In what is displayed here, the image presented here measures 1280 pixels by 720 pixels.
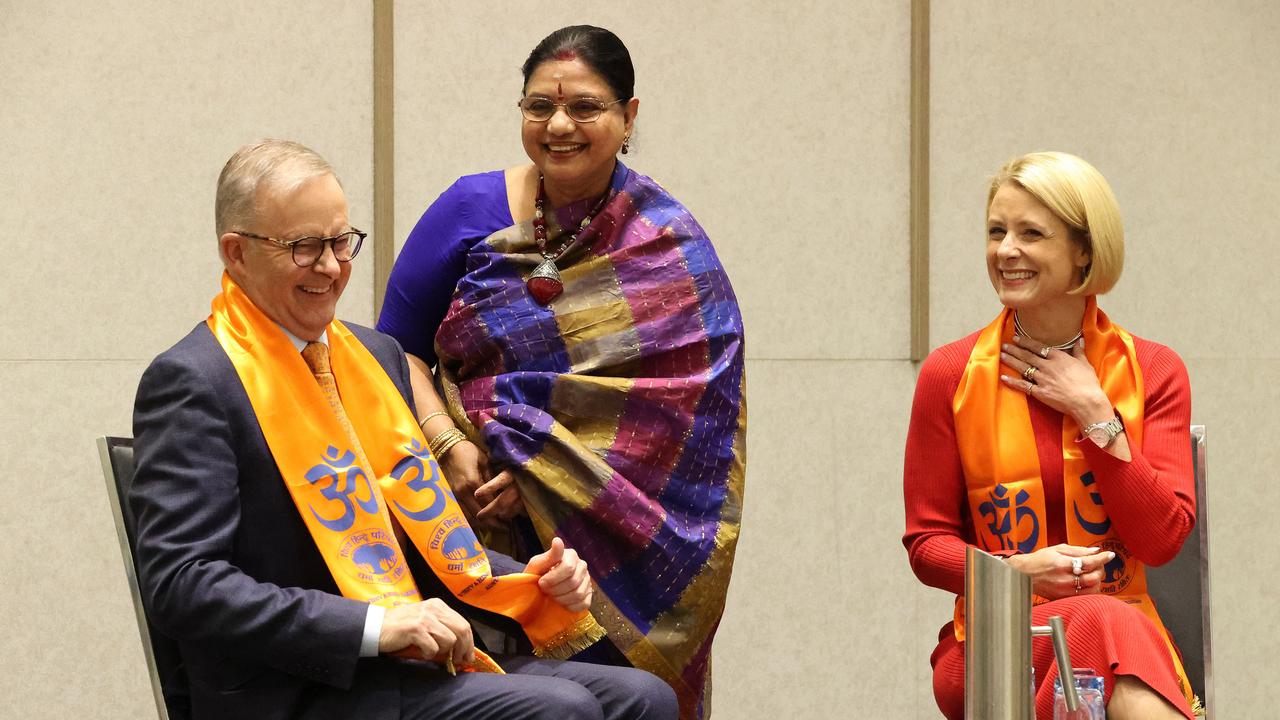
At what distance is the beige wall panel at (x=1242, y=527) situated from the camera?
4.10 m

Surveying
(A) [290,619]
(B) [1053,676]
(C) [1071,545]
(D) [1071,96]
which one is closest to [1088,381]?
(C) [1071,545]

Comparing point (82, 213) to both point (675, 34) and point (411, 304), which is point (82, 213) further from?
point (675, 34)

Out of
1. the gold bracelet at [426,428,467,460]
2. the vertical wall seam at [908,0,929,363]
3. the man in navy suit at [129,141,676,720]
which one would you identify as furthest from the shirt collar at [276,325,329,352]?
the vertical wall seam at [908,0,929,363]

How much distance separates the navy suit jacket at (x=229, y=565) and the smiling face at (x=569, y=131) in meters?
0.78

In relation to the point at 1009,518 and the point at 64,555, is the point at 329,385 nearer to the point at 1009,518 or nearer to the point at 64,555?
the point at 1009,518

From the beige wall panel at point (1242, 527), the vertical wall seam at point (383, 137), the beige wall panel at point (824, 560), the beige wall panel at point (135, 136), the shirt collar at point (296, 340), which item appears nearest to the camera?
the shirt collar at point (296, 340)

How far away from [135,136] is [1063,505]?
2131 mm

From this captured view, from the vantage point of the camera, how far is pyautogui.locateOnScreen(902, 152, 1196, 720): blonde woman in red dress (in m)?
2.25

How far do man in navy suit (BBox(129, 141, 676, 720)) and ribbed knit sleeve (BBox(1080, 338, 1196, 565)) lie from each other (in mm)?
808

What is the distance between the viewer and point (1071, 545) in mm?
2266

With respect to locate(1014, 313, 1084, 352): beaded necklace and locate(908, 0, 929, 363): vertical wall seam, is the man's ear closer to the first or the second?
locate(1014, 313, 1084, 352): beaded necklace

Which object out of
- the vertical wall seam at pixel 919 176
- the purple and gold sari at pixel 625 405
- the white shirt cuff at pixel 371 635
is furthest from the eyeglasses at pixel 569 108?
the vertical wall seam at pixel 919 176

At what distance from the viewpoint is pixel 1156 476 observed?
2248 millimetres

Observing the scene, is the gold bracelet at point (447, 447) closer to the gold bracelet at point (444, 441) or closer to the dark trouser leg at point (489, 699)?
the gold bracelet at point (444, 441)
